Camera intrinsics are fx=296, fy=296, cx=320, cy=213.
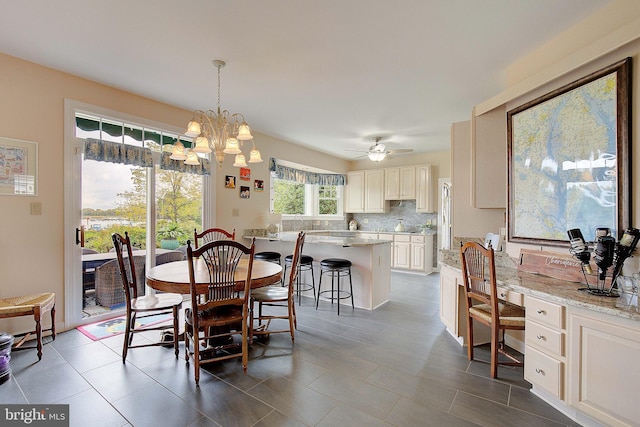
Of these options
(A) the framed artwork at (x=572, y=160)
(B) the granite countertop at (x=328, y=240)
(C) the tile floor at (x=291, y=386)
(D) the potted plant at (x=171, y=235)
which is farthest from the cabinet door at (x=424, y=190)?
(D) the potted plant at (x=171, y=235)

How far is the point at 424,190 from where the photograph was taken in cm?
640

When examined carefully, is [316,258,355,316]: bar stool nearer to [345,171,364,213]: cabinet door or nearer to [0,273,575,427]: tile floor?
[0,273,575,427]: tile floor

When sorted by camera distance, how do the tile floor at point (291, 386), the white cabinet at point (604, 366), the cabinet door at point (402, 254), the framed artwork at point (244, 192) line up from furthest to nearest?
1. the cabinet door at point (402, 254)
2. the framed artwork at point (244, 192)
3. the tile floor at point (291, 386)
4. the white cabinet at point (604, 366)

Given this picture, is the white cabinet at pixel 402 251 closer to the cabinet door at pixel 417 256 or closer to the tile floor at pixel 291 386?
the cabinet door at pixel 417 256

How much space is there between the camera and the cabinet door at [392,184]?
680 cm

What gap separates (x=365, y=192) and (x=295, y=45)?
16.6 ft

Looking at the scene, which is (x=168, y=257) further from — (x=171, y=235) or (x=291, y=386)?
(x=291, y=386)

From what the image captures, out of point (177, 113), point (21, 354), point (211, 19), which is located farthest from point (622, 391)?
point (177, 113)

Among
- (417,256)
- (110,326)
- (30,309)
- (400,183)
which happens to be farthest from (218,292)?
(400,183)

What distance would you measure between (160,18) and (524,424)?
3.57 meters

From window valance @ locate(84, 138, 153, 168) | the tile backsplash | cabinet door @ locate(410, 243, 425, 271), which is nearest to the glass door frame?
window valance @ locate(84, 138, 153, 168)

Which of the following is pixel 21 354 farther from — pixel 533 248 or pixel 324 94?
pixel 533 248

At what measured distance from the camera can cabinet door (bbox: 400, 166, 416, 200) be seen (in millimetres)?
6566

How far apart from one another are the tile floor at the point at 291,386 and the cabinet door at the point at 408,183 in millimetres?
4085
